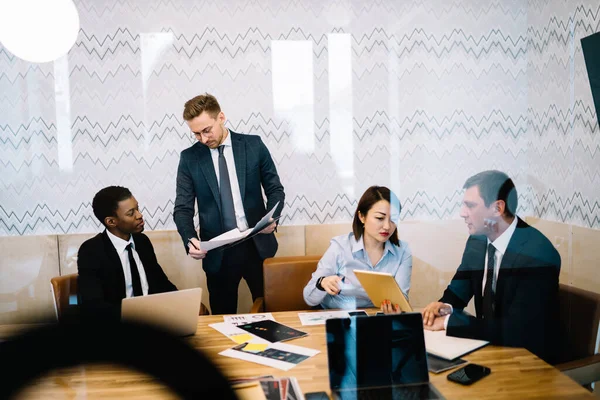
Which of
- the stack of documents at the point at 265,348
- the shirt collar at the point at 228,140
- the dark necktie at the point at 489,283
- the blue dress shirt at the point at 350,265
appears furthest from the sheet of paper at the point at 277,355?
the shirt collar at the point at 228,140

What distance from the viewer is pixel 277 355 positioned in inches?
51.8

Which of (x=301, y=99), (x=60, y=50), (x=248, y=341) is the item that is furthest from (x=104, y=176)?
(x=248, y=341)

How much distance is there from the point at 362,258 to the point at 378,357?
0.75m

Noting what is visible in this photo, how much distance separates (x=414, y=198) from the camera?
7.53 ft

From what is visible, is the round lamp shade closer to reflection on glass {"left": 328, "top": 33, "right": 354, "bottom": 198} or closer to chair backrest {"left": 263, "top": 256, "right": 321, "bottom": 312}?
reflection on glass {"left": 328, "top": 33, "right": 354, "bottom": 198}

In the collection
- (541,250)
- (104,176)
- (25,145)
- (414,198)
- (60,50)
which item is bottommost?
(541,250)

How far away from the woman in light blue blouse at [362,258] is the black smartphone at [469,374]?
65cm

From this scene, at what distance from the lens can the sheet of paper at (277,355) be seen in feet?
4.15

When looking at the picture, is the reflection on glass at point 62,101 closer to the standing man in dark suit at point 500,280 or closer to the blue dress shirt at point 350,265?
the blue dress shirt at point 350,265

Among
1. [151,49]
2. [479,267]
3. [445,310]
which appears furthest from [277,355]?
[151,49]

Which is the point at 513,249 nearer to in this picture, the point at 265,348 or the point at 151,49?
the point at 265,348

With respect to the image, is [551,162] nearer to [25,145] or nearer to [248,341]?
[248,341]

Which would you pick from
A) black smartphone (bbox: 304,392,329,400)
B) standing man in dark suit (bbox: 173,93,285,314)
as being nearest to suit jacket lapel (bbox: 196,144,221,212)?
standing man in dark suit (bbox: 173,93,285,314)

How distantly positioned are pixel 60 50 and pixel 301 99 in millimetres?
1050
